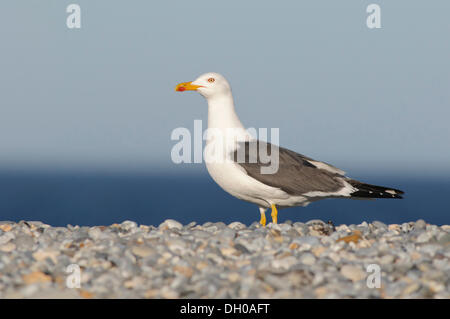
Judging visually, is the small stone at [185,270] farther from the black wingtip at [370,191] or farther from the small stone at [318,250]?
the black wingtip at [370,191]

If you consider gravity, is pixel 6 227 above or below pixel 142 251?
below

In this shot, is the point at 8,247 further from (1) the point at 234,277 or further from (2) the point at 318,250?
(2) the point at 318,250

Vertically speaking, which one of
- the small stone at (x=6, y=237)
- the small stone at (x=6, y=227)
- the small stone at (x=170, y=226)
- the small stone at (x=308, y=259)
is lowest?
the small stone at (x=6, y=227)

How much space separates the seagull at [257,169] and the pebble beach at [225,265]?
1593 mm

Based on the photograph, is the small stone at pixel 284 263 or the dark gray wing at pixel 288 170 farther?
the dark gray wing at pixel 288 170

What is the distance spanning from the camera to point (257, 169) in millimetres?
10742

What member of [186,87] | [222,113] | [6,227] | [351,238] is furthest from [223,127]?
[6,227]

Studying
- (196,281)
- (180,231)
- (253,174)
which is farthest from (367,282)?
(253,174)

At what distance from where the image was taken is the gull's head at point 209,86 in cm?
1161

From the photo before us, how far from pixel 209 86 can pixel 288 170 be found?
6.15 feet

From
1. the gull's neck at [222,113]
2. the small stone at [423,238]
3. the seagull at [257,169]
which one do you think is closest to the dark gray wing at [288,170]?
the seagull at [257,169]
